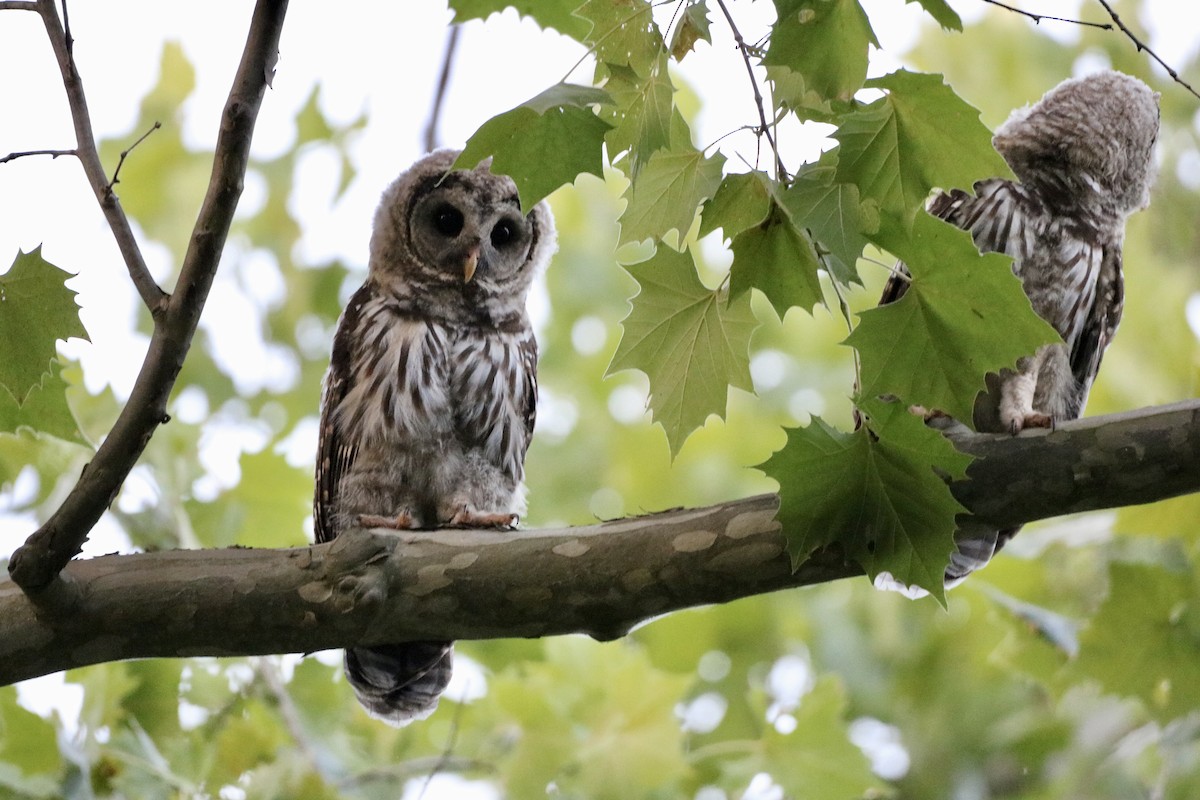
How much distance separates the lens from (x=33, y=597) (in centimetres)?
271

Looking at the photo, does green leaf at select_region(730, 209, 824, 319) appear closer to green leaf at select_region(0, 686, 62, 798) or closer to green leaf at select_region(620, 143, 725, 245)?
green leaf at select_region(620, 143, 725, 245)

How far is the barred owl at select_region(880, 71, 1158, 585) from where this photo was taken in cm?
366

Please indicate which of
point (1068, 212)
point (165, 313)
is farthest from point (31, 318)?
point (1068, 212)

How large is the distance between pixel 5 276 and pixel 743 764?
9.62 ft

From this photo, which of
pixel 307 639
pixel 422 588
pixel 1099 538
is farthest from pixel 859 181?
Result: pixel 1099 538

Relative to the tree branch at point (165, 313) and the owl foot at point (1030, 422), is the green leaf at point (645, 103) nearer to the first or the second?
the tree branch at point (165, 313)

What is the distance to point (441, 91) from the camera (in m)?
5.51

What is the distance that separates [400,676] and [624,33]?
7.39 ft

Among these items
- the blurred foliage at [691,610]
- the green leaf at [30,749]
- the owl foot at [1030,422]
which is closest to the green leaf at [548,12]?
the blurred foliage at [691,610]

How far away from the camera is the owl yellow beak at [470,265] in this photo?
4180mm

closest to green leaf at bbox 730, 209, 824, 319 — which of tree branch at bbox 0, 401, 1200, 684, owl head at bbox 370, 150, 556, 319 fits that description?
tree branch at bbox 0, 401, 1200, 684

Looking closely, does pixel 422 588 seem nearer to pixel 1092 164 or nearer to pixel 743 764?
pixel 743 764

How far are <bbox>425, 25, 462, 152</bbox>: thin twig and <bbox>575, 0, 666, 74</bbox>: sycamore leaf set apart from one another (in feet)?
10.7

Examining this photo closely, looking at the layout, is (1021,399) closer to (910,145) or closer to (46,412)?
(910,145)
